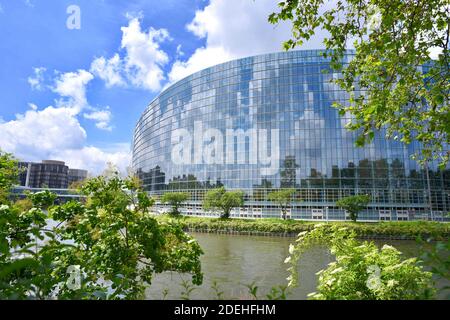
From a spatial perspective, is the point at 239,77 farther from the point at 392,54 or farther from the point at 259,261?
the point at 392,54

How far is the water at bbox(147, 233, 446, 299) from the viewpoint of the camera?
16.8 m

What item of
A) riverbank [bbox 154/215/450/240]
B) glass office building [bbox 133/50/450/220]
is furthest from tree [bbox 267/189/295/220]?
riverbank [bbox 154/215/450/240]

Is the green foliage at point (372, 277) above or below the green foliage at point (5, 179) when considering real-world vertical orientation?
below

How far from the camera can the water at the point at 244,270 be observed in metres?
16.8

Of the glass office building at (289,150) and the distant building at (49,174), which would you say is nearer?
the glass office building at (289,150)

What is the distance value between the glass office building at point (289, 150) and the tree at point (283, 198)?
73.3 inches

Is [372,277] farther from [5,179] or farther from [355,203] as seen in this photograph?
[355,203]

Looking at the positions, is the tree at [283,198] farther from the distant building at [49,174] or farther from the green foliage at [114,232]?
the distant building at [49,174]

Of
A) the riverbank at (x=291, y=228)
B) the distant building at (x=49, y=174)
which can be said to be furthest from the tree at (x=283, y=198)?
the distant building at (x=49, y=174)

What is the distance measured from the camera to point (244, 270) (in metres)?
22.9

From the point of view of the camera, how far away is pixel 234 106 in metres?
Result: 72.9

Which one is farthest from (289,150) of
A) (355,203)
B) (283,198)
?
(355,203)
